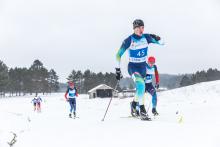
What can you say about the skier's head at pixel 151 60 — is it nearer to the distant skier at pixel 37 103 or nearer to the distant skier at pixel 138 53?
the distant skier at pixel 138 53

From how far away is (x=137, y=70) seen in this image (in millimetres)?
9414

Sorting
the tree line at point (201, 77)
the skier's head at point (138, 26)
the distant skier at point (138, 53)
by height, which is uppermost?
the tree line at point (201, 77)

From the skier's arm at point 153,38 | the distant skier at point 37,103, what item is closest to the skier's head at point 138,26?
the skier's arm at point 153,38

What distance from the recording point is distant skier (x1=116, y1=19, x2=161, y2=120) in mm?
9305

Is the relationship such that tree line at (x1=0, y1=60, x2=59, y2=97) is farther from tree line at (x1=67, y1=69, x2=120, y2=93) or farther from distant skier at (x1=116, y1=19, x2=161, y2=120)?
distant skier at (x1=116, y1=19, x2=161, y2=120)

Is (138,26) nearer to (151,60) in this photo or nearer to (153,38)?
(153,38)

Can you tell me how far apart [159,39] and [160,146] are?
4.03 m

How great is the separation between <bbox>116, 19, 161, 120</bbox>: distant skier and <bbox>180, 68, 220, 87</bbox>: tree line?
137m

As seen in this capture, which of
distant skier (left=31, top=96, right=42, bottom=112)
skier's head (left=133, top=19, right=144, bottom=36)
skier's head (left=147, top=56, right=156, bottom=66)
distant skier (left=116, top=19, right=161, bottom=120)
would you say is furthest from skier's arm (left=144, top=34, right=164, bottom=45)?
distant skier (left=31, top=96, right=42, bottom=112)

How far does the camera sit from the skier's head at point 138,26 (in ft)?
30.3

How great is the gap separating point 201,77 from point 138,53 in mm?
140069

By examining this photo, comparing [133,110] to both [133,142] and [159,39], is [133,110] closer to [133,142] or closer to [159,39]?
[159,39]

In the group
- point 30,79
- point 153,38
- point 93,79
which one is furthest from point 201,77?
point 153,38

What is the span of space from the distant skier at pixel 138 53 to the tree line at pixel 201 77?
450 feet
